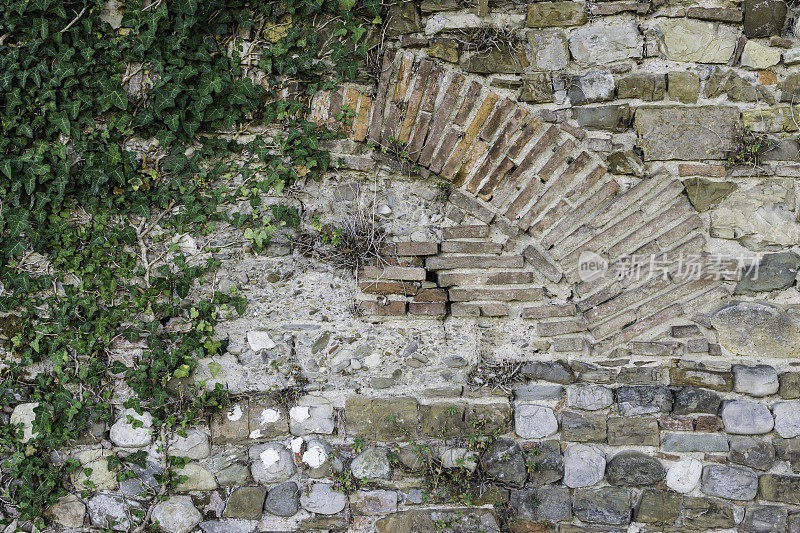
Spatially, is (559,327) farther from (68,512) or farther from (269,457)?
(68,512)

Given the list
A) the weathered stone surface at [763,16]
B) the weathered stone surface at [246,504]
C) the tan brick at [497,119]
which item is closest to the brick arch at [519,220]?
the tan brick at [497,119]

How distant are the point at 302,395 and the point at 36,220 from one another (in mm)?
1591

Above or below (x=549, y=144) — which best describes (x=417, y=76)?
above

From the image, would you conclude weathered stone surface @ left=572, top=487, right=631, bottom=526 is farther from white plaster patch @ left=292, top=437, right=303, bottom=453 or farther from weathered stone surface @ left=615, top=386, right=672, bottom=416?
white plaster patch @ left=292, top=437, right=303, bottom=453

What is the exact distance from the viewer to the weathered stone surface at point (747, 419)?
2838 mm

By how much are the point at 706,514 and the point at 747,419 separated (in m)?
0.51

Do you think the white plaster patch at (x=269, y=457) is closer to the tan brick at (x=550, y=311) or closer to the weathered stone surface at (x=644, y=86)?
the tan brick at (x=550, y=311)

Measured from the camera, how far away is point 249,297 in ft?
9.77

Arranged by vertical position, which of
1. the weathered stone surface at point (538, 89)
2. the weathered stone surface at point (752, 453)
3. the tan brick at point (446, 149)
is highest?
the weathered stone surface at point (538, 89)

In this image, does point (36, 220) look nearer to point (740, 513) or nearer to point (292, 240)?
point (292, 240)

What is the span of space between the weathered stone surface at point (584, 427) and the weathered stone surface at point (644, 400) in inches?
4.8

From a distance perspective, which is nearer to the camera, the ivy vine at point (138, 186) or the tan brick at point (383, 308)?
the ivy vine at point (138, 186)

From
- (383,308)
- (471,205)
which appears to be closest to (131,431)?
(383,308)

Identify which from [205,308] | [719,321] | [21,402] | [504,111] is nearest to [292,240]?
[205,308]
